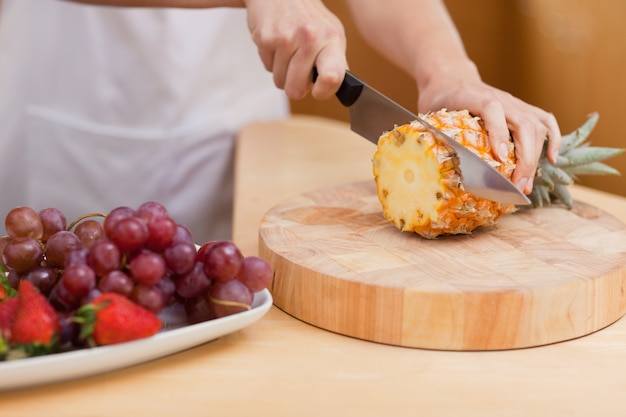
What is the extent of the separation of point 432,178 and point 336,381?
0.37 m

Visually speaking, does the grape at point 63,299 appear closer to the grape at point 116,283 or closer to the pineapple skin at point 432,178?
the grape at point 116,283

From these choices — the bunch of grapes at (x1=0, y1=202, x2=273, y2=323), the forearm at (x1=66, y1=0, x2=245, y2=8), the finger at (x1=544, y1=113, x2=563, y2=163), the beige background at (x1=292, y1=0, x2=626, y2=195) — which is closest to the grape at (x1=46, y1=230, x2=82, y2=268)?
the bunch of grapes at (x1=0, y1=202, x2=273, y2=323)

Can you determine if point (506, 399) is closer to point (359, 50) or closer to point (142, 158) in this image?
point (142, 158)

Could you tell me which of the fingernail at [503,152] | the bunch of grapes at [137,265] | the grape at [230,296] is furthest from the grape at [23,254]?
the fingernail at [503,152]

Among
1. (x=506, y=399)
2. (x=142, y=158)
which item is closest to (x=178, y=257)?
(x=506, y=399)

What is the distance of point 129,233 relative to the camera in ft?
2.67

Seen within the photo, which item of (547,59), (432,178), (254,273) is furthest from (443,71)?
(547,59)

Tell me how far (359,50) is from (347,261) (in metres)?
2.66

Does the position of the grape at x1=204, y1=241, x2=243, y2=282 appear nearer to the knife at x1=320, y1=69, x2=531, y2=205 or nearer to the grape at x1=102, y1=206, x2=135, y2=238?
the grape at x1=102, y1=206, x2=135, y2=238

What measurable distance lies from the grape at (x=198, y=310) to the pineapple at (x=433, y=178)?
1.22 feet

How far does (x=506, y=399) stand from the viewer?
0.83 metres

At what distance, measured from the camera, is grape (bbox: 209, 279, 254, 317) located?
0.87 meters

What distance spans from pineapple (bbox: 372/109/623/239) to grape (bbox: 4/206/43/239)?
51 cm

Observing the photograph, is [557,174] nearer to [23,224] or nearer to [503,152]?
[503,152]
